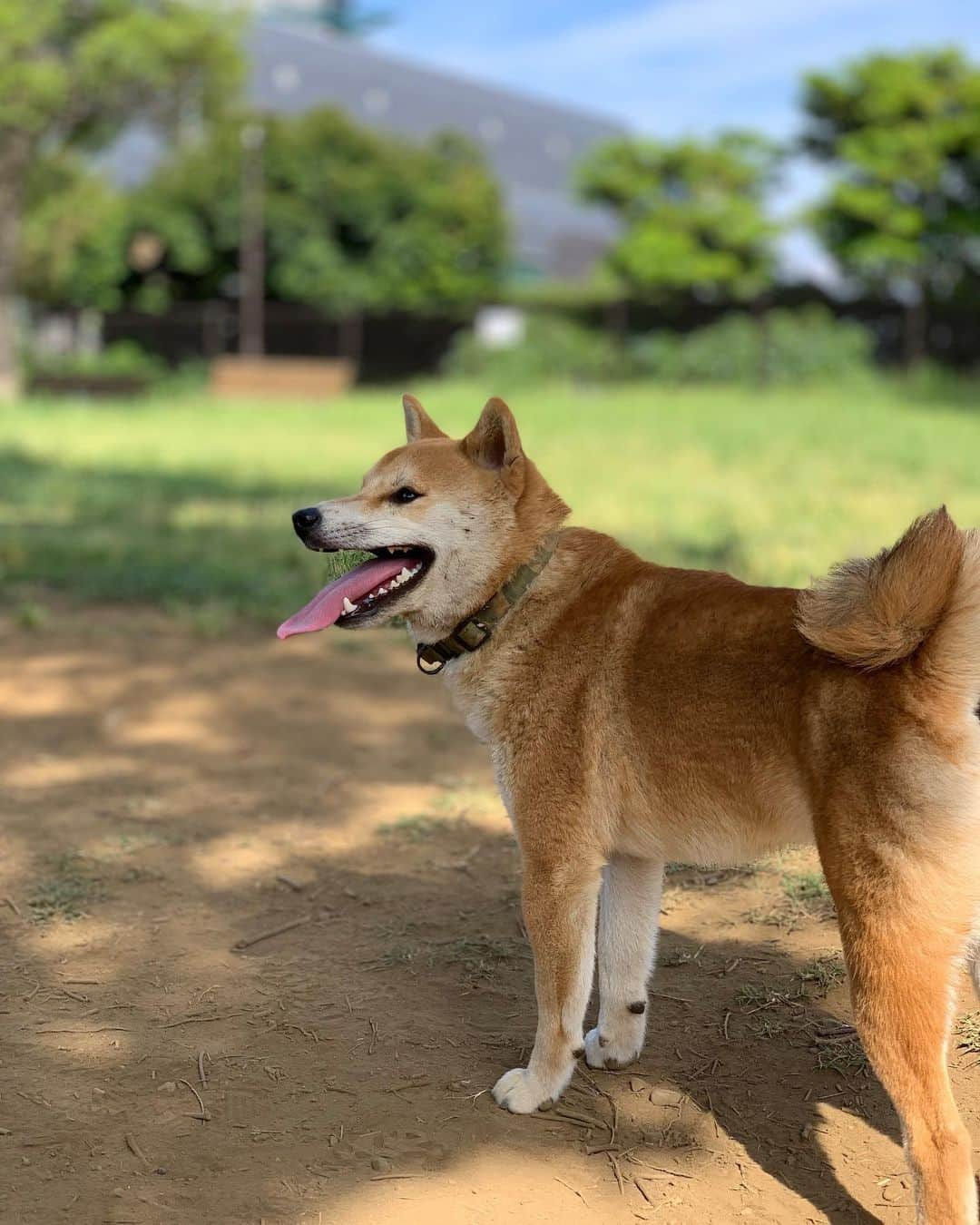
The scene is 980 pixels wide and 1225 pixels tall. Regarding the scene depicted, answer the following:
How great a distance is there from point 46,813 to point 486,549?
8.19 ft

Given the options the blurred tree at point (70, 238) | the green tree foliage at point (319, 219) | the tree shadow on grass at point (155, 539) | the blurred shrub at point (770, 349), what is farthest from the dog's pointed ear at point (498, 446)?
the green tree foliage at point (319, 219)

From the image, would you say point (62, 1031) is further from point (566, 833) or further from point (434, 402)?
point (434, 402)

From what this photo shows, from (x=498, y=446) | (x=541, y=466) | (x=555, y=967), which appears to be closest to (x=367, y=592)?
(x=498, y=446)

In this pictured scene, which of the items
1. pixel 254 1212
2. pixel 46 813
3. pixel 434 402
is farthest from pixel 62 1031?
pixel 434 402

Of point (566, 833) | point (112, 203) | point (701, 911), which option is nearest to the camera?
point (566, 833)

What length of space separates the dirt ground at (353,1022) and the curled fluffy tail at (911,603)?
124cm

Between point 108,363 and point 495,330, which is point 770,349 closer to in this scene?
point 495,330

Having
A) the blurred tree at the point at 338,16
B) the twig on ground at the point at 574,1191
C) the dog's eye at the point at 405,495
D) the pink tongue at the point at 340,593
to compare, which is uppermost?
the blurred tree at the point at 338,16

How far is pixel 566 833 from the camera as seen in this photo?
3.16 metres

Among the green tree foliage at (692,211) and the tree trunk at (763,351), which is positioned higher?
the green tree foliage at (692,211)

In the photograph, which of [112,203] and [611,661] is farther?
[112,203]

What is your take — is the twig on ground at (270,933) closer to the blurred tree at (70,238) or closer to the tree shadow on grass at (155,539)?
the tree shadow on grass at (155,539)

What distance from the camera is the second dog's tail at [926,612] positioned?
2.59m

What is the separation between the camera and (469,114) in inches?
2534
